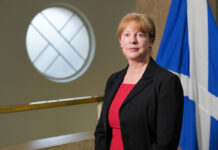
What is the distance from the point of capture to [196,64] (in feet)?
7.23

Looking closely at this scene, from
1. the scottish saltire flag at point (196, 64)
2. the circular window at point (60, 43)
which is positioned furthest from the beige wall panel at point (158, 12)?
the circular window at point (60, 43)

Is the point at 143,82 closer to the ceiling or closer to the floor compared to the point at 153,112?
closer to the ceiling

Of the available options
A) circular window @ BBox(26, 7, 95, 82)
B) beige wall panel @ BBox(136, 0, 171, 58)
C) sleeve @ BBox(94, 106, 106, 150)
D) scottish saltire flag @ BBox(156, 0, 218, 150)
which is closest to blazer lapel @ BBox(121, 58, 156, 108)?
sleeve @ BBox(94, 106, 106, 150)

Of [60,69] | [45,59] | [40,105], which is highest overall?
[40,105]

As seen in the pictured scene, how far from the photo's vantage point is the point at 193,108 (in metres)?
2.20

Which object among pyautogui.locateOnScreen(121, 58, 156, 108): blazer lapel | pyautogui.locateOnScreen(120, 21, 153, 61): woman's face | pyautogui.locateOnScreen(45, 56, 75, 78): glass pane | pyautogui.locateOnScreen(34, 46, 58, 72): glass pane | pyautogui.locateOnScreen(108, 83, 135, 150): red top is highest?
pyautogui.locateOnScreen(120, 21, 153, 61): woman's face

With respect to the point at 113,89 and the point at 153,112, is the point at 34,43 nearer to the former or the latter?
the point at 113,89

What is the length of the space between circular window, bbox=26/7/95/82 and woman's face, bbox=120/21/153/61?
19.1 feet

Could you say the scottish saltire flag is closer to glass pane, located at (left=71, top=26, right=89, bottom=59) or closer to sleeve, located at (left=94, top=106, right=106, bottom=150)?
sleeve, located at (left=94, top=106, right=106, bottom=150)

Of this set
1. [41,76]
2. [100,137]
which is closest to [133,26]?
[100,137]

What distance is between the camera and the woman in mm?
1454

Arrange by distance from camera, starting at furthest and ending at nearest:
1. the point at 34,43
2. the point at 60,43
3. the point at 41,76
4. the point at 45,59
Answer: the point at 60,43 < the point at 45,59 < the point at 34,43 < the point at 41,76

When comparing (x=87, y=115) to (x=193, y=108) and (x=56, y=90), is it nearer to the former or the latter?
(x=56, y=90)

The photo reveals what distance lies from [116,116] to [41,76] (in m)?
5.62
